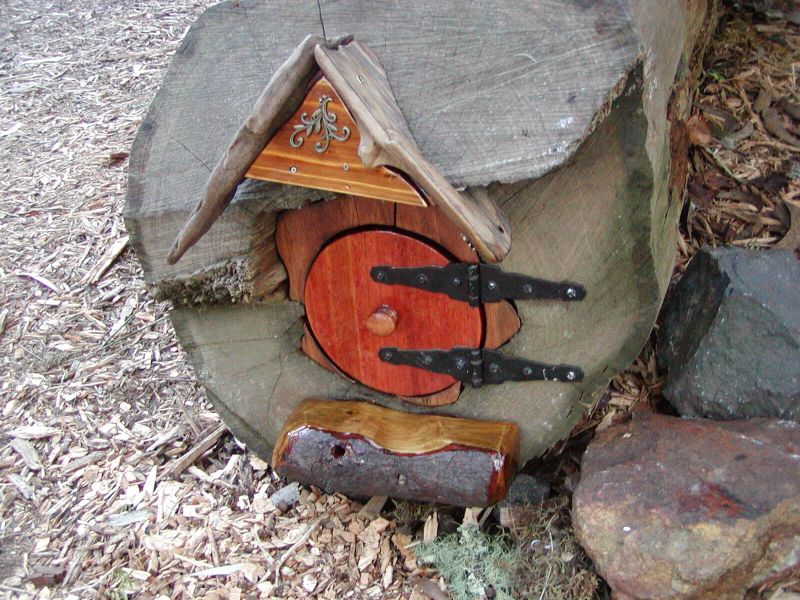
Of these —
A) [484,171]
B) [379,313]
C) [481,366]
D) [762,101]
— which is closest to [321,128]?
[484,171]

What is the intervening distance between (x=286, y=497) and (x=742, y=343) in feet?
4.23

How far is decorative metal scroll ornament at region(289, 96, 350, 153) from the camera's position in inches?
65.3

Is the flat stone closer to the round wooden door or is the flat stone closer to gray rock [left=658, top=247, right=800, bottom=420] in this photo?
gray rock [left=658, top=247, right=800, bottom=420]

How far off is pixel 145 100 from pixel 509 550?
3.29 metres

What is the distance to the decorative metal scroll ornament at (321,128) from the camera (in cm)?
166

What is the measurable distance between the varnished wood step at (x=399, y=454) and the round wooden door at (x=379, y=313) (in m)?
0.10

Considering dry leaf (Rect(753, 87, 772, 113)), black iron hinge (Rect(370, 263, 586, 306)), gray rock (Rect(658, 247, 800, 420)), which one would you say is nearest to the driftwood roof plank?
black iron hinge (Rect(370, 263, 586, 306))

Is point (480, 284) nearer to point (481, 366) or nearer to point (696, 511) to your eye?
point (481, 366)

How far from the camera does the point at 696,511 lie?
6.02 feet

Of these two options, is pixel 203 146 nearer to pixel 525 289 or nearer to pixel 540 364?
pixel 525 289

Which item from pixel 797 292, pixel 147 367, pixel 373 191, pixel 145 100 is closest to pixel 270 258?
pixel 373 191

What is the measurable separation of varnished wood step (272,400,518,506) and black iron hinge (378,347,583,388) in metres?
0.13

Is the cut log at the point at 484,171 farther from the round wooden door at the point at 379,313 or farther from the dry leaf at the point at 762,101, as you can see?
the dry leaf at the point at 762,101

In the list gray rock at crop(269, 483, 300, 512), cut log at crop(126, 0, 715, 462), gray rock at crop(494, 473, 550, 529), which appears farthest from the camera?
gray rock at crop(269, 483, 300, 512)
